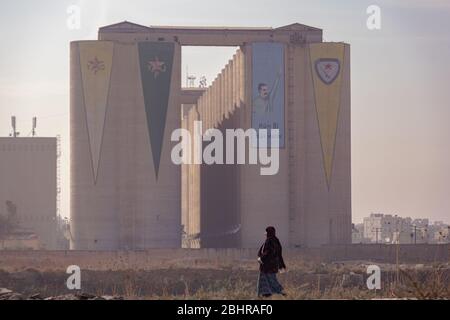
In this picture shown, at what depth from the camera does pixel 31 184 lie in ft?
409

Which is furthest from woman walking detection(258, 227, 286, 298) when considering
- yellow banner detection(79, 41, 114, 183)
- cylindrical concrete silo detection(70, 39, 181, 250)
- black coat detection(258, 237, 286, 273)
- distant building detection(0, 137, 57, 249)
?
distant building detection(0, 137, 57, 249)

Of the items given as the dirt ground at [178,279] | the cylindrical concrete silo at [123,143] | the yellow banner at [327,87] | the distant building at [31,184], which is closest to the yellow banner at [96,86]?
the cylindrical concrete silo at [123,143]

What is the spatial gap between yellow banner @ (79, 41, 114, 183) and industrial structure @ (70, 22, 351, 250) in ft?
0.25

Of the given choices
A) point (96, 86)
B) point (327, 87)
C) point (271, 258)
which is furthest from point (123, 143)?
point (271, 258)

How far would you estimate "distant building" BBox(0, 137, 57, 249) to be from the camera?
406 feet

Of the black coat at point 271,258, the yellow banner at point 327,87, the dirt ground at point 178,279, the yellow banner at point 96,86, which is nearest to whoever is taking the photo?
the black coat at point 271,258

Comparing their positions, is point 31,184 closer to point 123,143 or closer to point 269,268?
point 123,143

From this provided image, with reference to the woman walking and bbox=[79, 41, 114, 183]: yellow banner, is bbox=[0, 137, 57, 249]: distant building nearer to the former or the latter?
bbox=[79, 41, 114, 183]: yellow banner

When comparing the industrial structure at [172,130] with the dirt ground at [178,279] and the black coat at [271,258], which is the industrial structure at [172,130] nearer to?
the dirt ground at [178,279]

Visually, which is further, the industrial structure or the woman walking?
the industrial structure

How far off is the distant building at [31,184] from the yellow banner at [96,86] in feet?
119

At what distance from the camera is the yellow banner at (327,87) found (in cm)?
8938

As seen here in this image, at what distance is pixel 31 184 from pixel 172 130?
40.0 metres
